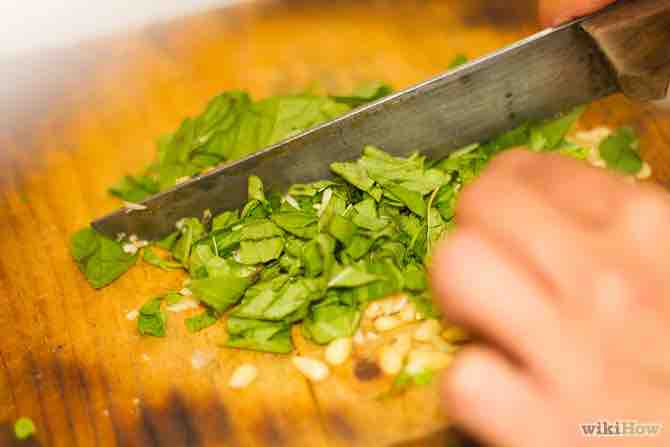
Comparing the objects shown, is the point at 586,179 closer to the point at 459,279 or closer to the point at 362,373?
the point at 459,279

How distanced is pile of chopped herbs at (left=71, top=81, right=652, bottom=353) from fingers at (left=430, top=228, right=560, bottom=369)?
45cm

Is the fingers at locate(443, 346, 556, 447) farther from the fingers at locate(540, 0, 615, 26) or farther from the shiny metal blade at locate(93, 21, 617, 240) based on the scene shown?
the fingers at locate(540, 0, 615, 26)

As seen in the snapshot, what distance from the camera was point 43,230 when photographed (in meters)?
1.93

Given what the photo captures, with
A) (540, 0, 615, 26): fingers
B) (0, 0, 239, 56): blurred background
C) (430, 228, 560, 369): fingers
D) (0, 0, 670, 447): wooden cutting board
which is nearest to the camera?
(430, 228, 560, 369): fingers

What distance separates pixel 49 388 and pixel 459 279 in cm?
102

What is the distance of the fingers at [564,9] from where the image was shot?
1.65 meters

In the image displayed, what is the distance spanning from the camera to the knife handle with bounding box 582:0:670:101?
163 centimetres

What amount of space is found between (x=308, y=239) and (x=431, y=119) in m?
0.45

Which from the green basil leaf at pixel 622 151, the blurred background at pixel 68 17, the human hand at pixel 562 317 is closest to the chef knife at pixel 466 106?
the green basil leaf at pixel 622 151

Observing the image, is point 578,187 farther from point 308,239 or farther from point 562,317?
point 308,239

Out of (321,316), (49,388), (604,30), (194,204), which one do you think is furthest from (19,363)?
(604,30)

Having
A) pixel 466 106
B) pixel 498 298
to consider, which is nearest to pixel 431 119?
pixel 466 106

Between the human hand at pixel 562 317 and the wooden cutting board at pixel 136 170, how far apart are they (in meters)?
0.36

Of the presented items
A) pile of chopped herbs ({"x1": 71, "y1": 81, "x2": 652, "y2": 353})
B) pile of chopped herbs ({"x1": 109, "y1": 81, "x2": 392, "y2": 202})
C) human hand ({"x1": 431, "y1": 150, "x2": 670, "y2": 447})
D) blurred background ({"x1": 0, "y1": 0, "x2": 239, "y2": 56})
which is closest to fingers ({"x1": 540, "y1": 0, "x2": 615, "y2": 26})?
pile of chopped herbs ({"x1": 71, "y1": 81, "x2": 652, "y2": 353})
